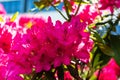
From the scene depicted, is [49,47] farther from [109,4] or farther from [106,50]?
[109,4]

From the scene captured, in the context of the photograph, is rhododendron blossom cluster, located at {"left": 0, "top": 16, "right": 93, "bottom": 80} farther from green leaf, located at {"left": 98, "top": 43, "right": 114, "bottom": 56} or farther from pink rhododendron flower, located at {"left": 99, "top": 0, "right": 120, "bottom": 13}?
pink rhododendron flower, located at {"left": 99, "top": 0, "right": 120, "bottom": 13}

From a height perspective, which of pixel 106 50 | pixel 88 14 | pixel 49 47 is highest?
pixel 49 47

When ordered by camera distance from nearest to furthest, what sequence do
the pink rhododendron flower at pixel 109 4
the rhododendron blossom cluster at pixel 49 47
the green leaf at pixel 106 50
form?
the rhododendron blossom cluster at pixel 49 47 < the green leaf at pixel 106 50 < the pink rhododendron flower at pixel 109 4

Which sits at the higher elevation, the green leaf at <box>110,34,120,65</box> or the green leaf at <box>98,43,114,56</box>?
the green leaf at <box>98,43,114,56</box>

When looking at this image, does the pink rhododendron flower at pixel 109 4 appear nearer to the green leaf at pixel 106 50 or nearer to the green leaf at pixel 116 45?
the green leaf at pixel 116 45

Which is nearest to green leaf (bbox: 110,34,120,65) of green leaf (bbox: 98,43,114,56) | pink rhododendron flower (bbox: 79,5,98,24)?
green leaf (bbox: 98,43,114,56)

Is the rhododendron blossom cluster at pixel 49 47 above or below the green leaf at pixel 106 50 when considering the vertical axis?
above

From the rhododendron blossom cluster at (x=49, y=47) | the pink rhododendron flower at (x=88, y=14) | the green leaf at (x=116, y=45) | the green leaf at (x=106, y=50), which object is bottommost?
the pink rhododendron flower at (x=88, y=14)

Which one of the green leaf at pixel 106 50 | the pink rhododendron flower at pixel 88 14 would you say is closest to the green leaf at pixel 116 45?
the green leaf at pixel 106 50

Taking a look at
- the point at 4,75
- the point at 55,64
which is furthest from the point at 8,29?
the point at 55,64

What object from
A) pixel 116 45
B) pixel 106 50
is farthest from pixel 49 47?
pixel 116 45

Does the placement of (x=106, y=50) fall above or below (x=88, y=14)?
above

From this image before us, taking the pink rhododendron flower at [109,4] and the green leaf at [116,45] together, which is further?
the pink rhododendron flower at [109,4]

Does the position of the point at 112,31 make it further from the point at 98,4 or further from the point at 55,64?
the point at 55,64
